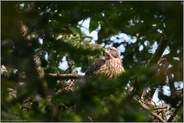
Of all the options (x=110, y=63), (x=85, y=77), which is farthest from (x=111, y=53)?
(x=85, y=77)

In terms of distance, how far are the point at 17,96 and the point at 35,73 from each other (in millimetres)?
254

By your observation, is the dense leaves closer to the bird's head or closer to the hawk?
the hawk

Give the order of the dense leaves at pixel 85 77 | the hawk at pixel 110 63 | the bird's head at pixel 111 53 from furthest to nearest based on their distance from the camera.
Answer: the bird's head at pixel 111 53, the hawk at pixel 110 63, the dense leaves at pixel 85 77

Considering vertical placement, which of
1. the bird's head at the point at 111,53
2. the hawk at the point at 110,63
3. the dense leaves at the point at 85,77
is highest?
the dense leaves at the point at 85,77

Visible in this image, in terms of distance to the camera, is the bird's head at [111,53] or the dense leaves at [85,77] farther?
the bird's head at [111,53]

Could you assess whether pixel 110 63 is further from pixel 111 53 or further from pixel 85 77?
pixel 85 77

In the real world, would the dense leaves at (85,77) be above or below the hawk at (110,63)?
above

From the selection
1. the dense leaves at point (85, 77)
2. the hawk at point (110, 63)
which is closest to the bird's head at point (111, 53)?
the hawk at point (110, 63)

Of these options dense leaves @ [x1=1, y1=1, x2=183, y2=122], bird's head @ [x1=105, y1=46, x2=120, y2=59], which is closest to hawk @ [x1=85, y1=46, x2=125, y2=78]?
bird's head @ [x1=105, y1=46, x2=120, y2=59]

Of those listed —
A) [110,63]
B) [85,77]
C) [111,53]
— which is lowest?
[110,63]

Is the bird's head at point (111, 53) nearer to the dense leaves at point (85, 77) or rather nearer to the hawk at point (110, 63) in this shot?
the hawk at point (110, 63)

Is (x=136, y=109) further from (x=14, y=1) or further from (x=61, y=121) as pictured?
(x=14, y=1)

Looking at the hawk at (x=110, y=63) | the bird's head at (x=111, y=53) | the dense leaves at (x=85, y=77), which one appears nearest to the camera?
the dense leaves at (x=85, y=77)

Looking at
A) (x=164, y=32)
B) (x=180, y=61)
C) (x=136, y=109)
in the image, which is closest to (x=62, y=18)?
(x=164, y=32)
